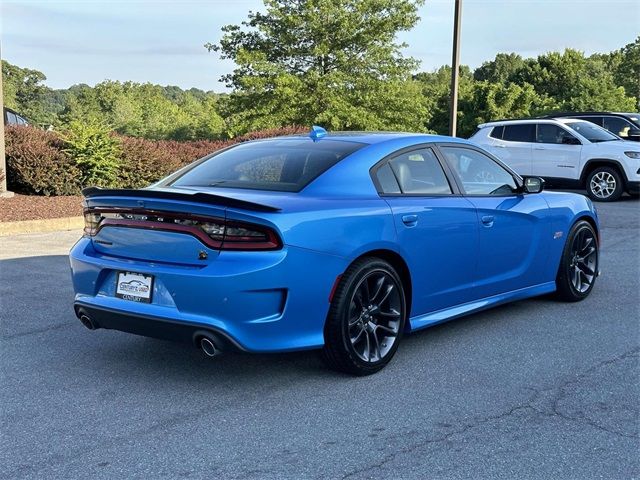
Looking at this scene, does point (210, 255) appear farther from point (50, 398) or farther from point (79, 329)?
point (79, 329)

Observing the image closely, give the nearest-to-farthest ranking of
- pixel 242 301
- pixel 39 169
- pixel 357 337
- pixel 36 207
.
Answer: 1. pixel 242 301
2. pixel 357 337
3. pixel 36 207
4. pixel 39 169

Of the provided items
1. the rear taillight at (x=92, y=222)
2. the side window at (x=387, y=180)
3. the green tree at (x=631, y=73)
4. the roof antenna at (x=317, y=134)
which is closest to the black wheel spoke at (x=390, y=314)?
the side window at (x=387, y=180)

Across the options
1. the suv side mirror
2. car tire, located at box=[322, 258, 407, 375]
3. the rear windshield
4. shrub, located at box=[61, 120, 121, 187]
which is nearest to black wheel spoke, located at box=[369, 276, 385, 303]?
car tire, located at box=[322, 258, 407, 375]

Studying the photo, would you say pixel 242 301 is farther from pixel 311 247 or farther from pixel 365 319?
pixel 365 319

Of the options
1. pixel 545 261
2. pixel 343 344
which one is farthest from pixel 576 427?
pixel 545 261

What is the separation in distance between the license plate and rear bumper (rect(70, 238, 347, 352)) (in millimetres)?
32

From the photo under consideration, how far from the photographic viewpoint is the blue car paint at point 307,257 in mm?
3832

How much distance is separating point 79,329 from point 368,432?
9.08 ft

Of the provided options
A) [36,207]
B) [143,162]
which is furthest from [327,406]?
[143,162]

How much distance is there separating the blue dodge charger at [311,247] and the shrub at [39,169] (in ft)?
28.9

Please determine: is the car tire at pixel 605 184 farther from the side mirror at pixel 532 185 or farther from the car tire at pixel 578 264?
the side mirror at pixel 532 185

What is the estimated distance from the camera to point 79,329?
5.38 metres

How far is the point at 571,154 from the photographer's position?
15289 mm

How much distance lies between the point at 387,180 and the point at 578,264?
2619mm
